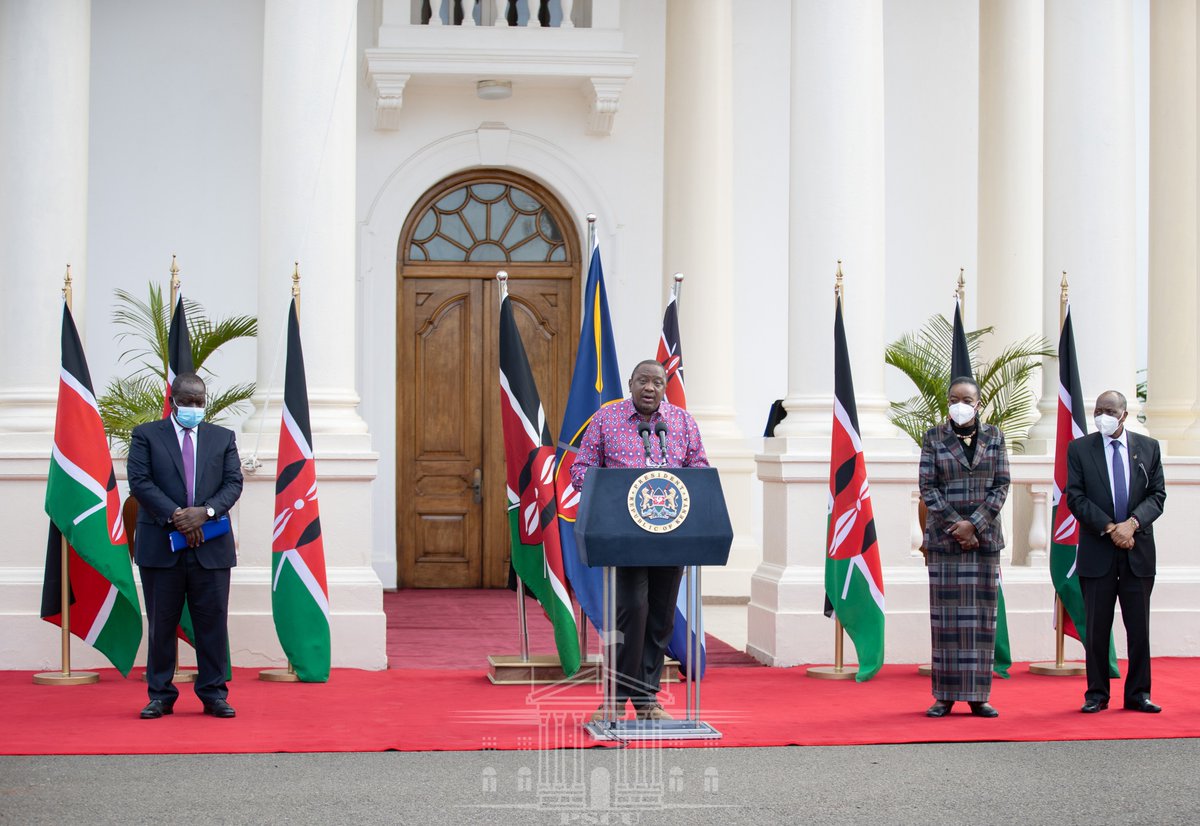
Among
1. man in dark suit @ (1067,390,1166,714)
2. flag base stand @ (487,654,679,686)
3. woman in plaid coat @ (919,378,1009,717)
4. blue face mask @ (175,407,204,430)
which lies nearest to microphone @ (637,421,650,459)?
woman in plaid coat @ (919,378,1009,717)

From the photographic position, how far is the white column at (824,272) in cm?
944

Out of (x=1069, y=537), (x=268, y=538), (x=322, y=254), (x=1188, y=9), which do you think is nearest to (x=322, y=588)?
(x=268, y=538)

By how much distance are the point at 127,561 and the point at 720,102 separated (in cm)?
702

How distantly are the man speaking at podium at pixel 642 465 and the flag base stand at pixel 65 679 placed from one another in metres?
3.18

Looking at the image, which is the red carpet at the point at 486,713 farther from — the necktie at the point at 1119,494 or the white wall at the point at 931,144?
the white wall at the point at 931,144

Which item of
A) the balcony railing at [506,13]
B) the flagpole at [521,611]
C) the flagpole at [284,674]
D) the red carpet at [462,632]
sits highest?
the balcony railing at [506,13]

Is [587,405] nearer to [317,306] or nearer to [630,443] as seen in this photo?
[630,443]

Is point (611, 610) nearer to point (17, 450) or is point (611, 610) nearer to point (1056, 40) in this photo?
point (17, 450)

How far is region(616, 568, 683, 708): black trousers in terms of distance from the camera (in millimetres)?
6840

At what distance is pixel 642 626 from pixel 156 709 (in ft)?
7.91

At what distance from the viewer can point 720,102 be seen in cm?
1309

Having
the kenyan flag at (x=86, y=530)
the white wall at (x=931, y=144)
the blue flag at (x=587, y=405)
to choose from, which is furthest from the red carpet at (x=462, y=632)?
the white wall at (x=931, y=144)

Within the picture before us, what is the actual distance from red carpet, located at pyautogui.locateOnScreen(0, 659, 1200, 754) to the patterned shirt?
4.11 ft

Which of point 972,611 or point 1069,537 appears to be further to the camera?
point 1069,537
